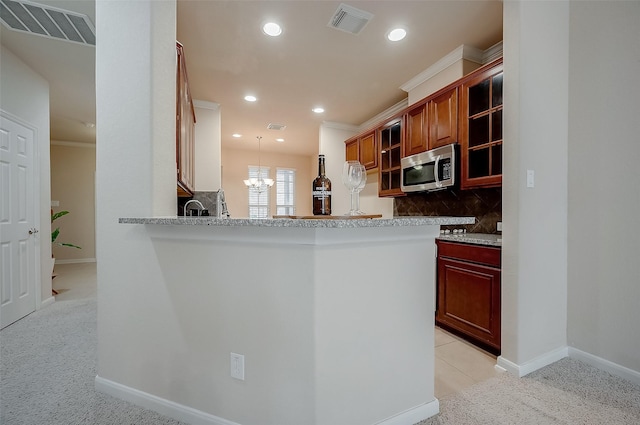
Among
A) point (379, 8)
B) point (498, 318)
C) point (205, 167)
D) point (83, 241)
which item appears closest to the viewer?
point (498, 318)

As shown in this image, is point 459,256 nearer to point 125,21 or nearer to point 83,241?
point 125,21

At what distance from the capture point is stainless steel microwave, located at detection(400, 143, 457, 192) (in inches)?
105

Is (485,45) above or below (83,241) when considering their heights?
above

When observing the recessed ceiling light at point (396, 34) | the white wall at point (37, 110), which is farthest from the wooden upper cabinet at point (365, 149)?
the white wall at point (37, 110)

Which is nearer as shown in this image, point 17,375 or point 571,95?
point 17,375

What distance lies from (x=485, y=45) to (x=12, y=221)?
5.01 metres

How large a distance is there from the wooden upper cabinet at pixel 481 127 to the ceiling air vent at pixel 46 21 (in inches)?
127

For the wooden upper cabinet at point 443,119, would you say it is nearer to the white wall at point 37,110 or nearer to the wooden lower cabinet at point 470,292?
the wooden lower cabinet at point 470,292

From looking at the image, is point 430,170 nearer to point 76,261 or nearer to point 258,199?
point 258,199

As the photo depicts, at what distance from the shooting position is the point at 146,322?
152 cm

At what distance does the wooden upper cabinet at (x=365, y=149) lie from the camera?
13.6 feet

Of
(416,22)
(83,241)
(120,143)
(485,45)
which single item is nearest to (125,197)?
(120,143)

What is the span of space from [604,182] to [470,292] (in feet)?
3.78

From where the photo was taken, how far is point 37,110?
3.17m
